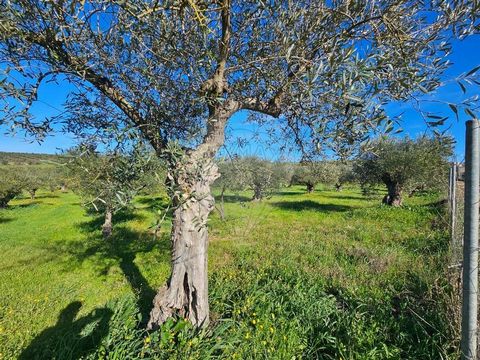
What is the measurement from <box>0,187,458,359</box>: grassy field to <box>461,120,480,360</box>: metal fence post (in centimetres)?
87

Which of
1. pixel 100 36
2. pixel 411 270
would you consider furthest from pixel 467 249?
pixel 100 36

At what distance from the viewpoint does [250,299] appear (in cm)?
534

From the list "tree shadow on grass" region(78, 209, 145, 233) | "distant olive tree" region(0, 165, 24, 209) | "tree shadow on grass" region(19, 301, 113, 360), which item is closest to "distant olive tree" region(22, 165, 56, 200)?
"distant olive tree" region(0, 165, 24, 209)

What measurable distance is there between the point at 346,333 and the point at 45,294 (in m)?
7.57

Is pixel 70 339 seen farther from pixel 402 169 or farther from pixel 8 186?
pixel 8 186

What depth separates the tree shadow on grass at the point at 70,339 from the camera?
4258 millimetres

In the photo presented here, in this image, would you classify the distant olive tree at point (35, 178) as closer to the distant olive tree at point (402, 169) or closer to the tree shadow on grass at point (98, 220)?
the tree shadow on grass at point (98, 220)

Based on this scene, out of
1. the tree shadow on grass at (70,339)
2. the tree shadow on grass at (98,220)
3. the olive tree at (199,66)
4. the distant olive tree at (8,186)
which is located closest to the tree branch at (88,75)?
the olive tree at (199,66)

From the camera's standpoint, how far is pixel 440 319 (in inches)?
165

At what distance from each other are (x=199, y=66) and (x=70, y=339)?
4893mm

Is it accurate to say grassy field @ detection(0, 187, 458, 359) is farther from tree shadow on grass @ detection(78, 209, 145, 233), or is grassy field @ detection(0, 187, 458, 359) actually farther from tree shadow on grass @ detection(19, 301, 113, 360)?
tree shadow on grass @ detection(78, 209, 145, 233)

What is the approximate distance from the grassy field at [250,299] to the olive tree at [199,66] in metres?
0.82

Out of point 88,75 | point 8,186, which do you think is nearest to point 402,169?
point 88,75

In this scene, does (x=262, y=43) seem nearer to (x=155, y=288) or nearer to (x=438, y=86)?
(x=438, y=86)
